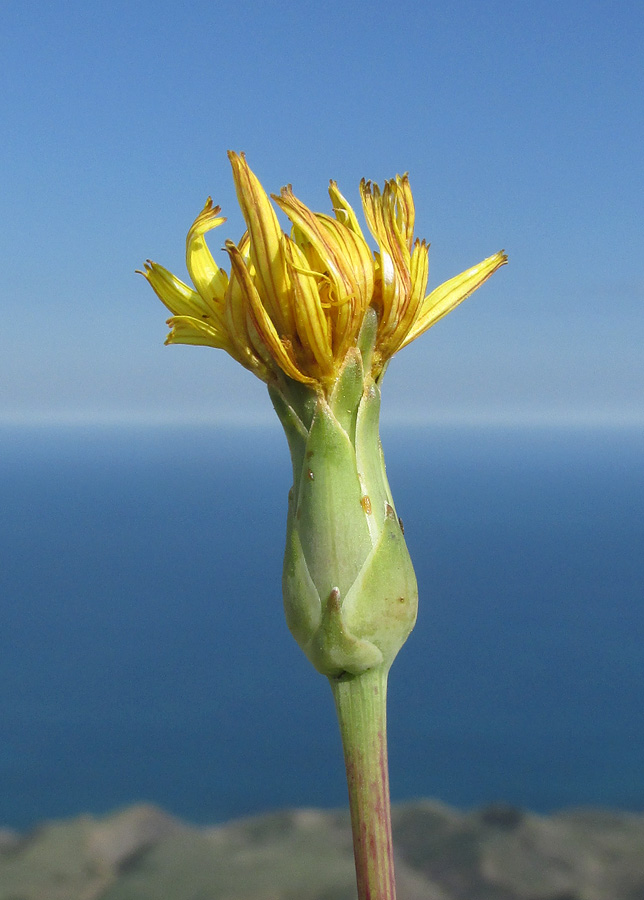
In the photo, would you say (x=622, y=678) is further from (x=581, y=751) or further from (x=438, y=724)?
(x=438, y=724)

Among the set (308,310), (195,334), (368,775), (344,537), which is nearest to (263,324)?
(308,310)

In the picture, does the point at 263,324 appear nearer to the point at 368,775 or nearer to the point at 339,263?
the point at 339,263

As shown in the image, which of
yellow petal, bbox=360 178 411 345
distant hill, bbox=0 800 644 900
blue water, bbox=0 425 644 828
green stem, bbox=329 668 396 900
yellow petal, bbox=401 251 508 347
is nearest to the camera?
green stem, bbox=329 668 396 900

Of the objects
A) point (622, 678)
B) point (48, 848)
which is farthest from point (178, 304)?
point (622, 678)

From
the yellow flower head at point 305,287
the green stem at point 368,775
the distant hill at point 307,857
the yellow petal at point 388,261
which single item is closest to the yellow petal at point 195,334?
the yellow flower head at point 305,287

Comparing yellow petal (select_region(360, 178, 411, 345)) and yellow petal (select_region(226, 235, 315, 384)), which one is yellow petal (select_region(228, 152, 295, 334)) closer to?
yellow petal (select_region(226, 235, 315, 384))

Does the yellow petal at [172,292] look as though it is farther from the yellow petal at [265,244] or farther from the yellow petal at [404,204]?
the yellow petal at [404,204]

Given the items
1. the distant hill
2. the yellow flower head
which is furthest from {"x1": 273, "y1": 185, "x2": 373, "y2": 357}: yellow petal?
the distant hill
